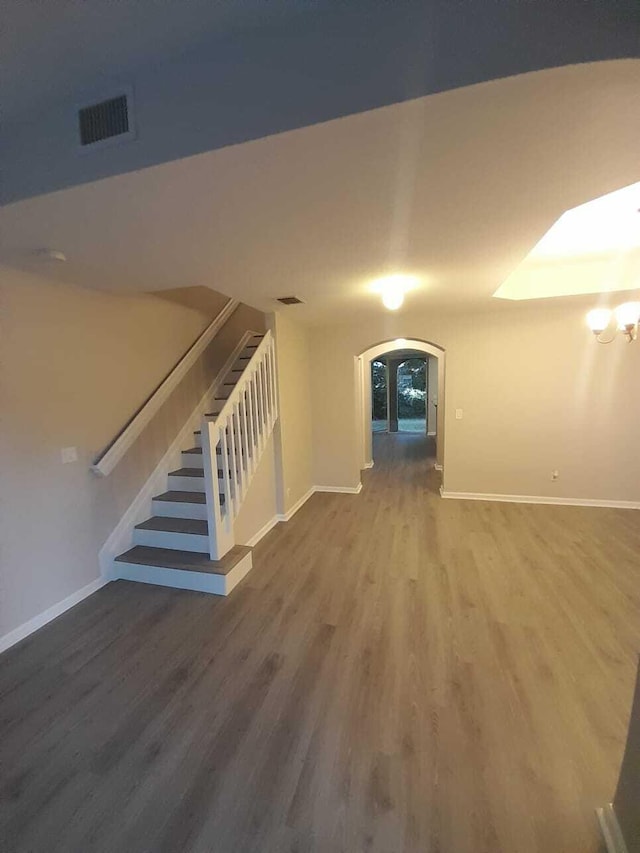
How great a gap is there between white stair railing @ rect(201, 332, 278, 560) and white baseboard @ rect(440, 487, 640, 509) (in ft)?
9.16

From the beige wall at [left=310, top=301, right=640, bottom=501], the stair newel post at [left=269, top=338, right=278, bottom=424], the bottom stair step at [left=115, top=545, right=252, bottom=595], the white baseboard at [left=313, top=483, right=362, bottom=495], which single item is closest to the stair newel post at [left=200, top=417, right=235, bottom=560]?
the bottom stair step at [left=115, top=545, right=252, bottom=595]

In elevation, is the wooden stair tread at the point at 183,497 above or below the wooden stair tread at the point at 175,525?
above

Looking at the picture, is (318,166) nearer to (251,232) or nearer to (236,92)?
(236,92)

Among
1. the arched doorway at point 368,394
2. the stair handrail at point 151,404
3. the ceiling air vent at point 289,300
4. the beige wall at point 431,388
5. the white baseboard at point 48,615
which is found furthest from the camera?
the beige wall at point 431,388

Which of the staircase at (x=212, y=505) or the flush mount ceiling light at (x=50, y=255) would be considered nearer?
the flush mount ceiling light at (x=50, y=255)

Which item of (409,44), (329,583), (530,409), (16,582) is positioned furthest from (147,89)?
(530,409)

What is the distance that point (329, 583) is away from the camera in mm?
2844

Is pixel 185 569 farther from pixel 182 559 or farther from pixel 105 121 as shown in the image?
pixel 105 121

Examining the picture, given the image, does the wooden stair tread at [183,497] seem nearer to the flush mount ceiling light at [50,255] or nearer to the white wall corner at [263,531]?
the white wall corner at [263,531]

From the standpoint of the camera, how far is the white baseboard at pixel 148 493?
116 inches

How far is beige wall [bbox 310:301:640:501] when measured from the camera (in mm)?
4184

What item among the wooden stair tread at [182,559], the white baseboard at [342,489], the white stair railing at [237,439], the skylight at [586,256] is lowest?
the white baseboard at [342,489]

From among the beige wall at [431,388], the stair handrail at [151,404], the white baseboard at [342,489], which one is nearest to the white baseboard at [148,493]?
the stair handrail at [151,404]

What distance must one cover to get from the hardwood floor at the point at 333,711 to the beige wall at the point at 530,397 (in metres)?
1.62
